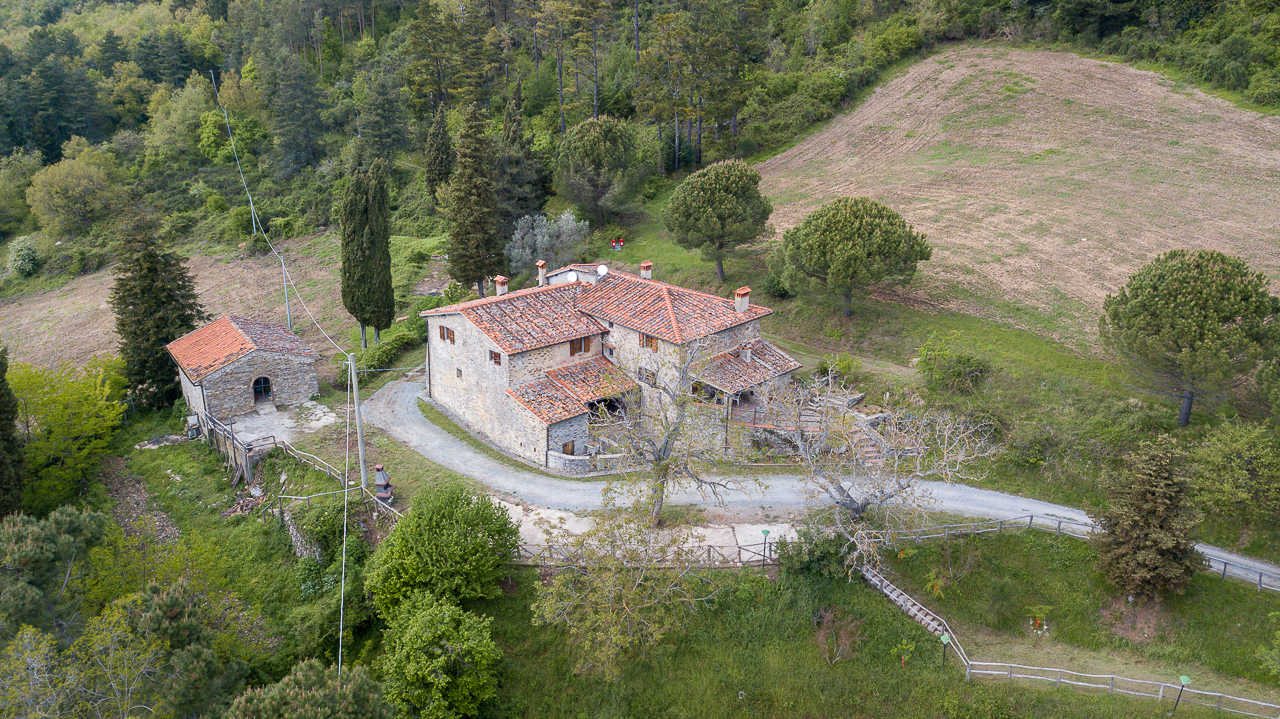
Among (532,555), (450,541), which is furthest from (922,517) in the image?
(450,541)

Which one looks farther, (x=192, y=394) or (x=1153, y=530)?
(x=192, y=394)

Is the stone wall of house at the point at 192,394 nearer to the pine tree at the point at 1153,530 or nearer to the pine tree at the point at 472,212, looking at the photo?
the pine tree at the point at 472,212

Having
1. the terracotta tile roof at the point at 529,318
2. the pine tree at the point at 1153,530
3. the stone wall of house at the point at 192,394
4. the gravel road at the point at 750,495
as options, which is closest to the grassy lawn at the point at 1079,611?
the pine tree at the point at 1153,530

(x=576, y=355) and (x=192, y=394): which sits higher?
(x=576, y=355)

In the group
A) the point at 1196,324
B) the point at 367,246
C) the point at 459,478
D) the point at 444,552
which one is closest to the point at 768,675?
the point at 444,552

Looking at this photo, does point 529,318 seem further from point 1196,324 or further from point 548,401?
point 1196,324

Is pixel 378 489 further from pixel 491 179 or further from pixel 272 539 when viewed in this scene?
pixel 491 179
